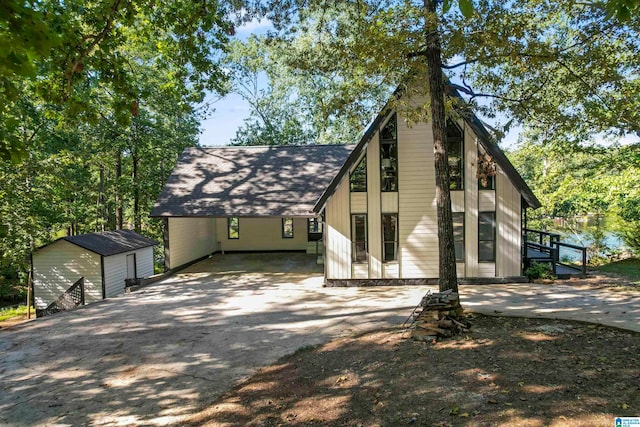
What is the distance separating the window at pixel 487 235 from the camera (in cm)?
1226

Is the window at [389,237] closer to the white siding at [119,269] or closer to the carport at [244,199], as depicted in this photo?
the carport at [244,199]

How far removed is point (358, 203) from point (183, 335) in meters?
6.91

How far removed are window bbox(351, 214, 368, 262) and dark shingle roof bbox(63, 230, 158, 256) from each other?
1008cm

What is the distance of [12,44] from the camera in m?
2.59

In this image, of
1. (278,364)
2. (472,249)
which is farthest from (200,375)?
(472,249)

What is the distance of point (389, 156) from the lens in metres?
12.5

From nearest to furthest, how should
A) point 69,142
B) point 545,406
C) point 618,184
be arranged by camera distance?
point 545,406 < point 618,184 < point 69,142

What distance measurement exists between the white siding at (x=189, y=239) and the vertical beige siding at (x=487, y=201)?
1217 cm

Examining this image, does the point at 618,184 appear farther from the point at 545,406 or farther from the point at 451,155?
the point at 545,406

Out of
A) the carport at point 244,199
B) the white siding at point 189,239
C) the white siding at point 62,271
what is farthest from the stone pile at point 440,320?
the white siding at point 62,271

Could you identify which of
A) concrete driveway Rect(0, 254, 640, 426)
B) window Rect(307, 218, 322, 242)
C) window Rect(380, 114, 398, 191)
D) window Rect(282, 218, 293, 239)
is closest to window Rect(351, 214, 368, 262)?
concrete driveway Rect(0, 254, 640, 426)

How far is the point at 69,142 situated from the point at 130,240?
8.74 m

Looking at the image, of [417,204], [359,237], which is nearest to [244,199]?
[359,237]

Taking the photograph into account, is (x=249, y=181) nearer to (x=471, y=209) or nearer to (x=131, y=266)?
(x=131, y=266)
